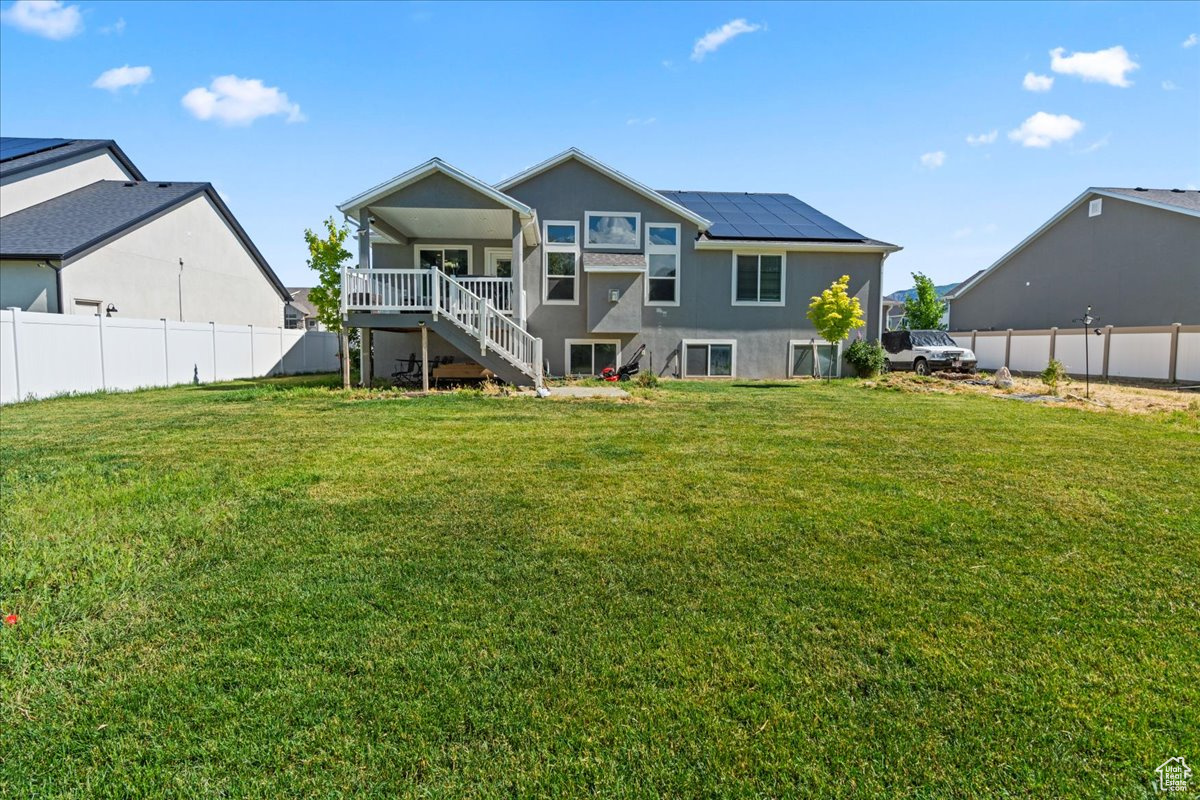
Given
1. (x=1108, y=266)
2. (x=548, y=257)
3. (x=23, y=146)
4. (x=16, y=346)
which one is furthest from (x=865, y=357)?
(x=23, y=146)

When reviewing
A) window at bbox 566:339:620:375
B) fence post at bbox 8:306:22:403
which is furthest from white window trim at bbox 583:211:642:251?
fence post at bbox 8:306:22:403

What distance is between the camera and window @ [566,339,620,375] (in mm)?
17109

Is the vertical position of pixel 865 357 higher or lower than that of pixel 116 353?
lower

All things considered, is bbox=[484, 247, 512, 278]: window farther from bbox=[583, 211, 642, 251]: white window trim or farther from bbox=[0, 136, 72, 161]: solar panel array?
bbox=[0, 136, 72, 161]: solar panel array

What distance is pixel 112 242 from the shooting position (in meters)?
16.8

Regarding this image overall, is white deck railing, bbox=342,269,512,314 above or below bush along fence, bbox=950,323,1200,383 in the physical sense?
above

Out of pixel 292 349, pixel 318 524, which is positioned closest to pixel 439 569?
pixel 318 524

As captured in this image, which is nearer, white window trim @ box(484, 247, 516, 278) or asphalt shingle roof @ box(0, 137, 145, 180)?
white window trim @ box(484, 247, 516, 278)

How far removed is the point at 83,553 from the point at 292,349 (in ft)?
67.9

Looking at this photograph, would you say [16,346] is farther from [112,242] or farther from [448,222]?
[448,222]

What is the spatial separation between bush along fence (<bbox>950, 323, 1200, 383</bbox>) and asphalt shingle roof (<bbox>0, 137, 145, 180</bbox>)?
1163 inches

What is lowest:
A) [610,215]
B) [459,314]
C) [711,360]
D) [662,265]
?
[711,360]

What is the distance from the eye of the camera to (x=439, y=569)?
3652mm

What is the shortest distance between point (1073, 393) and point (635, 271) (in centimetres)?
1072
